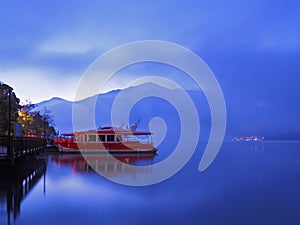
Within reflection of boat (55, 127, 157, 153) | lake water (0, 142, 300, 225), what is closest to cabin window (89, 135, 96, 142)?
reflection of boat (55, 127, 157, 153)

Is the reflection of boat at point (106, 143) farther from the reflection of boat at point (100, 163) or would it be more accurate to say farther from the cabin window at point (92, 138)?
the reflection of boat at point (100, 163)

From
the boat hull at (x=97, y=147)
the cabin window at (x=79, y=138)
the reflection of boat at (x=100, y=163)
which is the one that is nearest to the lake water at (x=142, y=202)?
the reflection of boat at (x=100, y=163)

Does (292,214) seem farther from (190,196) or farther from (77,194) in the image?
(77,194)

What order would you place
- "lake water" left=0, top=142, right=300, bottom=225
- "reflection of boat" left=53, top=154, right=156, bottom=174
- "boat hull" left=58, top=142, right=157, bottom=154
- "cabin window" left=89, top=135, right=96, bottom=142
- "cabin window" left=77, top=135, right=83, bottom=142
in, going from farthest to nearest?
"cabin window" left=77, top=135, right=83, bottom=142 < "cabin window" left=89, top=135, right=96, bottom=142 < "boat hull" left=58, top=142, right=157, bottom=154 < "reflection of boat" left=53, top=154, right=156, bottom=174 < "lake water" left=0, top=142, right=300, bottom=225

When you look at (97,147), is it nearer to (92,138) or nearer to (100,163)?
(92,138)

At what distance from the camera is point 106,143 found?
43844 mm

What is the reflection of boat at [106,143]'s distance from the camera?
43.5m

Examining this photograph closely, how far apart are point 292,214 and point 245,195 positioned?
3977mm

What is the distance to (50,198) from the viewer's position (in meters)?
13.9

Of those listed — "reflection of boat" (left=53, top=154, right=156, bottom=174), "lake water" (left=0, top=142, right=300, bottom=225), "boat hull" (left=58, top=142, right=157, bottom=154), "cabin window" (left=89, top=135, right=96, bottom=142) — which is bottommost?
"lake water" (left=0, top=142, right=300, bottom=225)

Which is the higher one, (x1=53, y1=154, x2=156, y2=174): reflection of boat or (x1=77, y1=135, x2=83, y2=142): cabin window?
(x1=77, y1=135, x2=83, y2=142): cabin window

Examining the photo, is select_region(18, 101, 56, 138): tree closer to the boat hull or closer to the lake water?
the boat hull

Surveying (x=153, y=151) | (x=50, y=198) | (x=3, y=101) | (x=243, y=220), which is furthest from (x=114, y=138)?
(x=243, y=220)

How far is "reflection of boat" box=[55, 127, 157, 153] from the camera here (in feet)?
143
